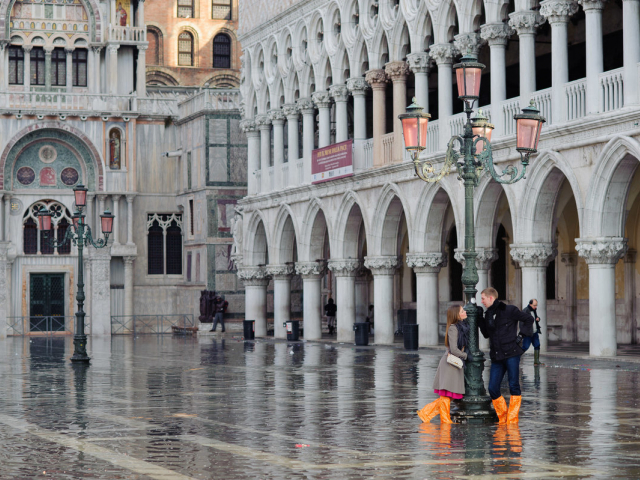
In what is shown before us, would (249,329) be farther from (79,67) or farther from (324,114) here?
(79,67)

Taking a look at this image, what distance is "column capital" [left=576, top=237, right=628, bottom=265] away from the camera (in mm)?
25266

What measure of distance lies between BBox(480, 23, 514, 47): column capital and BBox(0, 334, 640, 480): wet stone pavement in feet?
24.8

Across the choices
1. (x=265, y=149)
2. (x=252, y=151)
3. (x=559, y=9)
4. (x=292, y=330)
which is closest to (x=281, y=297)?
(x=292, y=330)

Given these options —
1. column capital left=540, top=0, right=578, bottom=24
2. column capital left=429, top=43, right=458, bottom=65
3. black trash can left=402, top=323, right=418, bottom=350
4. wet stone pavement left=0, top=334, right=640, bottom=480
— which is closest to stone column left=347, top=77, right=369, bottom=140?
column capital left=429, top=43, right=458, bottom=65

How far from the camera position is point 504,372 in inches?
558

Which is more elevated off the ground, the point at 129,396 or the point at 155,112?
the point at 155,112

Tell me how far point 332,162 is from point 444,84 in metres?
5.91

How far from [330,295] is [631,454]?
127 feet

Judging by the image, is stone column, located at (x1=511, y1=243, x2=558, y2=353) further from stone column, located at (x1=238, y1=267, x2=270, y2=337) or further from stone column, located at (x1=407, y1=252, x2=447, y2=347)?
stone column, located at (x1=238, y1=267, x2=270, y2=337)

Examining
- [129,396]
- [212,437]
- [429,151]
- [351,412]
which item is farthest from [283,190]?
[212,437]

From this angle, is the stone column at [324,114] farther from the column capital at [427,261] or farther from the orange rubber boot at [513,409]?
the orange rubber boot at [513,409]

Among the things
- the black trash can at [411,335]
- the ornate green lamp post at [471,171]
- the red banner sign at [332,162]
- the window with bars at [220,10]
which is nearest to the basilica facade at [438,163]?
the red banner sign at [332,162]

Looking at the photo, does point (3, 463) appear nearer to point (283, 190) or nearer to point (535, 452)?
point (535, 452)

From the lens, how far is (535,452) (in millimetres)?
11664
